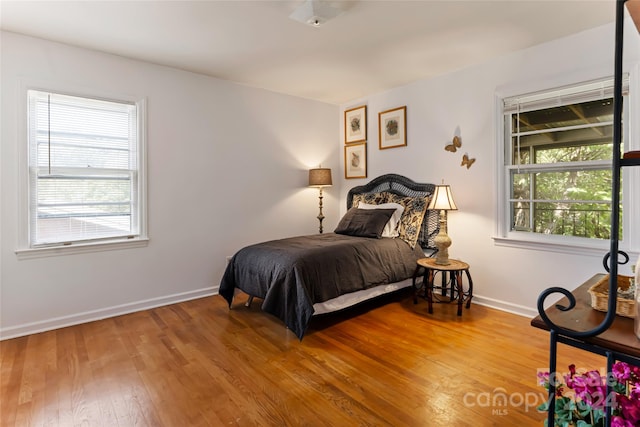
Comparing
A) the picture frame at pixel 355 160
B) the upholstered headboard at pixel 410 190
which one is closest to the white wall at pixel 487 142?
the upholstered headboard at pixel 410 190

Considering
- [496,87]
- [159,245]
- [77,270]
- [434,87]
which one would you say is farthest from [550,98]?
[77,270]

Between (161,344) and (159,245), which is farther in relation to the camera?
(159,245)

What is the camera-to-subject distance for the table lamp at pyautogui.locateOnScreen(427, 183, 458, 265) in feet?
11.1

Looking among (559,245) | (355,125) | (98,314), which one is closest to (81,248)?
(98,314)

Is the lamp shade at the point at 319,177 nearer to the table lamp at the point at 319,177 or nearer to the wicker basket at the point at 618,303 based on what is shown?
the table lamp at the point at 319,177

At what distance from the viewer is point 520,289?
3281mm

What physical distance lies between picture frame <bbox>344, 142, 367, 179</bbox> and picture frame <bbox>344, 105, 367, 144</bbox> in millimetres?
90

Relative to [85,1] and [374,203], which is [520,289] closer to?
[374,203]

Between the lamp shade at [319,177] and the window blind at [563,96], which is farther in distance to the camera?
the lamp shade at [319,177]

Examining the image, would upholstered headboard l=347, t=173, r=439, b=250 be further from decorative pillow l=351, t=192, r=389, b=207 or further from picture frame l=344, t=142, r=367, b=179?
picture frame l=344, t=142, r=367, b=179

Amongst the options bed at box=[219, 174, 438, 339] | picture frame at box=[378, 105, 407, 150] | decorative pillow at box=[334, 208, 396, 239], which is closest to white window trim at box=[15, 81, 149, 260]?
bed at box=[219, 174, 438, 339]

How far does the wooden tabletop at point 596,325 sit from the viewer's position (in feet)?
2.77

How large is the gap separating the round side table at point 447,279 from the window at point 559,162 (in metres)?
0.61

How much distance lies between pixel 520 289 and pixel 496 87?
6.56 feet
